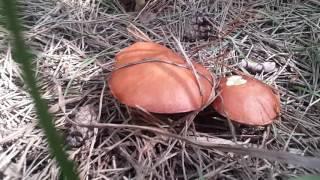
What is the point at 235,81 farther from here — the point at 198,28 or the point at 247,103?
the point at 198,28

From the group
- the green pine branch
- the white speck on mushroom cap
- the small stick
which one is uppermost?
the green pine branch

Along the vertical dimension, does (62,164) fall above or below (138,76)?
above

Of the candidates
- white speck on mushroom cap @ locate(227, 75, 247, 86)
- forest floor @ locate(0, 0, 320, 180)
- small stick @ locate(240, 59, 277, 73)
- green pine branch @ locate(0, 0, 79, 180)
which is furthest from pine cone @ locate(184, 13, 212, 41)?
green pine branch @ locate(0, 0, 79, 180)

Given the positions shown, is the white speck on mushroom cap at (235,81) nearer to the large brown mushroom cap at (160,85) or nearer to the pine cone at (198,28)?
the large brown mushroom cap at (160,85)

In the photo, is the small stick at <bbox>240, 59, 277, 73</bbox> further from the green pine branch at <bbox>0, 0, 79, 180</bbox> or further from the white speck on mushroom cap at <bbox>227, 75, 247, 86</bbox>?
the green pine branch at <bbox>0, 0, 79, 180</bbox>

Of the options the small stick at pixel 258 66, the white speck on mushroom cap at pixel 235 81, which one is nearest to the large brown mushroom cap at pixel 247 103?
the white speck on mushroom cap at pixel 235 81

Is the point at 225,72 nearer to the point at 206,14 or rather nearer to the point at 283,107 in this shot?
the point at 283,107

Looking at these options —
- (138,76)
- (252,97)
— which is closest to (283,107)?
(252,97)
